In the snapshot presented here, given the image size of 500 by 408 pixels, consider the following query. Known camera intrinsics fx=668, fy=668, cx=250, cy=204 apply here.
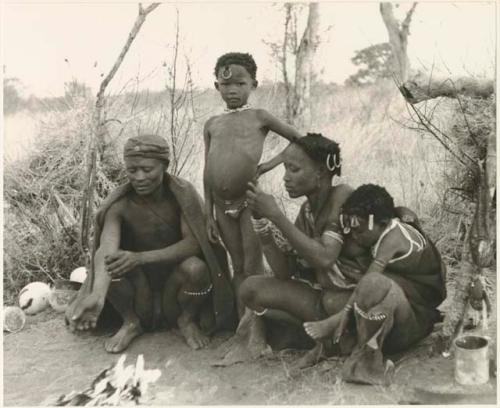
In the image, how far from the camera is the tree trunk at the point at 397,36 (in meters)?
9.55

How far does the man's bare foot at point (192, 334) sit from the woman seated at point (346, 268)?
0.47 meters

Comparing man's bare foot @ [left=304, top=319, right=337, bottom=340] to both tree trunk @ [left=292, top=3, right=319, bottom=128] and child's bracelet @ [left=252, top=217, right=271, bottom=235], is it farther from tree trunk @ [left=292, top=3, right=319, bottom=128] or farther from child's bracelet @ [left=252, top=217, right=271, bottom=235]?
tree trunk @ [left=292, top=3, right=319, bottom=128]

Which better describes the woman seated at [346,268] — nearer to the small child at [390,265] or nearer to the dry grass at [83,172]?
the small child at [390,265]

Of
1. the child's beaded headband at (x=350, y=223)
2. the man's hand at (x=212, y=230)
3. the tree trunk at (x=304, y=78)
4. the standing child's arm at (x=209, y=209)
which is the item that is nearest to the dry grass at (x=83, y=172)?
the standing child's arm at (x=209, y=209)

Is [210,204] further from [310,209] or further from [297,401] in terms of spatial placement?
[297,401]

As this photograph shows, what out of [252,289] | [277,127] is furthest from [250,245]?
[277,127]

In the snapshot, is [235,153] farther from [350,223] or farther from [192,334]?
[192,334]

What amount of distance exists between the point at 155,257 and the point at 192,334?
20.2 inches

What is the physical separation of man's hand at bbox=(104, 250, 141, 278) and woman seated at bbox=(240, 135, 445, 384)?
670 mm

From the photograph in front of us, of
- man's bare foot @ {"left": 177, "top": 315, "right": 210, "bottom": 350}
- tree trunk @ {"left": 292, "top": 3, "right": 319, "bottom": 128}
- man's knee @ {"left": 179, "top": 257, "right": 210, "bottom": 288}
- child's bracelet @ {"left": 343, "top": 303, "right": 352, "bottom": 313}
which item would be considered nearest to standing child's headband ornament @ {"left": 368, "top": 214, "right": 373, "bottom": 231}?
child's bracelet @ {"left": 343, "top": 303, "right": 352, "bottom": 313}

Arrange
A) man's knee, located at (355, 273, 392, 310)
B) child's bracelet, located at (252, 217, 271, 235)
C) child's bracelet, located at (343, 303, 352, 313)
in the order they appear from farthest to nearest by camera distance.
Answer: child's bracelet, located at (252, 217, 271, 235) → child's bracelet, located at (343, 303, 352, 313) → man's knee, located at (355, 273, 392, 310)

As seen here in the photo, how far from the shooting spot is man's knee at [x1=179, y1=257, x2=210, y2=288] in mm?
3885

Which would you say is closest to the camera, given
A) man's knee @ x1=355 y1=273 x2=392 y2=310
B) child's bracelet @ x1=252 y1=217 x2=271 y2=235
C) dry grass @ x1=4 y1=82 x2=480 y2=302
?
man's knee @ x1=355 y1=273 x2=392 y2=310

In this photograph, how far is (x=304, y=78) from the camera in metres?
9.28
